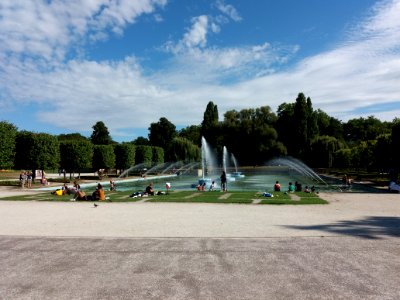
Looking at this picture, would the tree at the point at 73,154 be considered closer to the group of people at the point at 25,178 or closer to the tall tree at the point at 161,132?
the group of people at the point at 25,178

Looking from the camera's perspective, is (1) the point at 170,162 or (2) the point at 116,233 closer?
(2) the point at 116,233

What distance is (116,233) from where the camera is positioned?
520 inches

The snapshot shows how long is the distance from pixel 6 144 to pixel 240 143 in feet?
220

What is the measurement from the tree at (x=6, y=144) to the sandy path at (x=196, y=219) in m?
24.6

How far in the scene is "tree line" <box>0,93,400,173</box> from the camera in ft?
156

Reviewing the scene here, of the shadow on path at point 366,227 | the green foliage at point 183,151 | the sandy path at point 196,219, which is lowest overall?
the shadow on path at point 366,227

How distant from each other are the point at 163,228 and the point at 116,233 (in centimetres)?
180

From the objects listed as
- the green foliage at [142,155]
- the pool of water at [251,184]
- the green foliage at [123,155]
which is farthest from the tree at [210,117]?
the pool of water at [251,184]

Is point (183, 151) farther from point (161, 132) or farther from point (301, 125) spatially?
point (161, 132)

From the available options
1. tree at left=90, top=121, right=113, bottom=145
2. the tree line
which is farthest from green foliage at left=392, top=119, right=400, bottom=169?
tree at left=90, top=121, right=113, bottom=145

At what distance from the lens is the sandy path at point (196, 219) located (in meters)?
13.4

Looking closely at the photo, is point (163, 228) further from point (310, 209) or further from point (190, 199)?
point (190, 199)

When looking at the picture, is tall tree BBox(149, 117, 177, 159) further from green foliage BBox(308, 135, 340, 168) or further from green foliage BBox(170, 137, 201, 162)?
green foliage BBox(308, 135, 340, 168)

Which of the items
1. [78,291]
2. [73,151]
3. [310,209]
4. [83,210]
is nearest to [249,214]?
[310,209]
